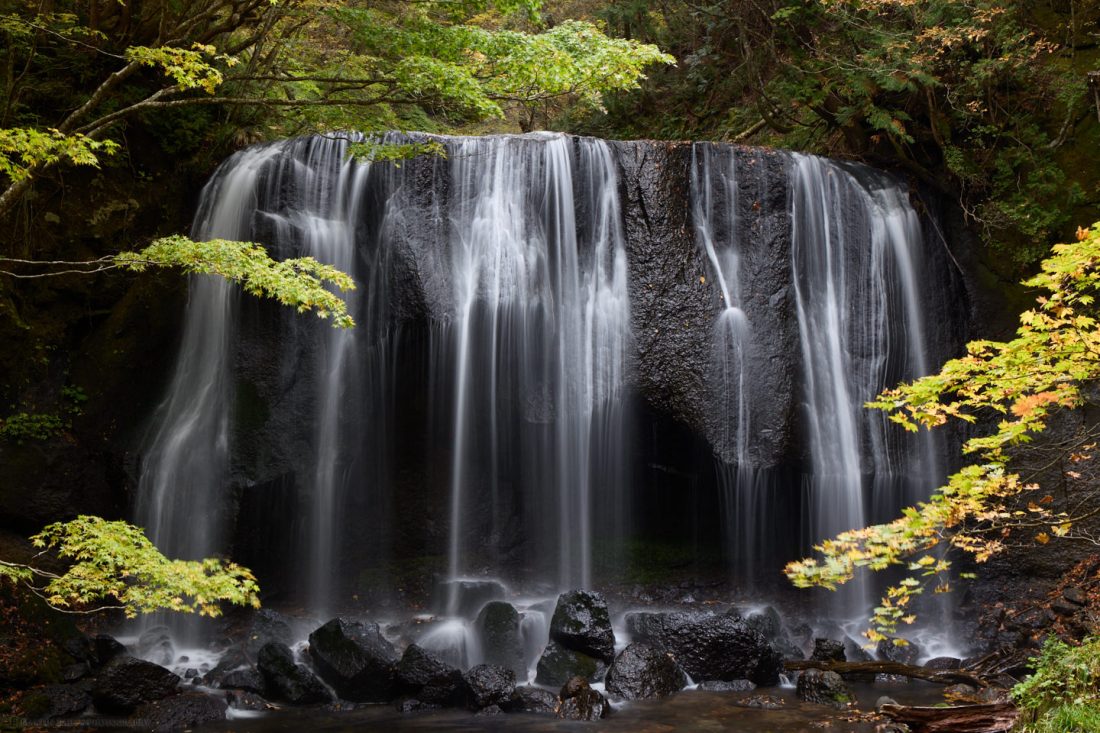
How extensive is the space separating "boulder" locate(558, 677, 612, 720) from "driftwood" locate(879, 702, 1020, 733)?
3052 mm

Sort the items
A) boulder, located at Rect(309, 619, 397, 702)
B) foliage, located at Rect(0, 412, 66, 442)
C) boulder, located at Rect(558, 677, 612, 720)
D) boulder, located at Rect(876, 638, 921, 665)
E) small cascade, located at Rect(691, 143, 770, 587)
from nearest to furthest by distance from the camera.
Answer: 1. boulder, located at Rect(558, 677, 612, 720)
2. boulder, located at Rect(309, 619, 397, 702)
3. boulder, located at Rect(876, 638, 921, 665)
4. foliage, located at Rect(0, 412, 66, 442)
5. small cascade, located at Rect(691, 143, 770, 587)

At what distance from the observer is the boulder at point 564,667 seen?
8844 millimetres

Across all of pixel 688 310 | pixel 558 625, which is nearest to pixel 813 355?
pixel 688 310

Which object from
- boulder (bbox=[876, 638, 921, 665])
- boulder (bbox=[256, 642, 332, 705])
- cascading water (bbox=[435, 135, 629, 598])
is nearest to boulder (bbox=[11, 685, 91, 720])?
boulder (bbox=[256, 642, 332, 705])

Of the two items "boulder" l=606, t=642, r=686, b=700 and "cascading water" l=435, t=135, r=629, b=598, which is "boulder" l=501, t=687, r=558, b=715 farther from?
"cascading water" l=435, t=135, r=629, b=598

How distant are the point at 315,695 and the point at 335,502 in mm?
3239

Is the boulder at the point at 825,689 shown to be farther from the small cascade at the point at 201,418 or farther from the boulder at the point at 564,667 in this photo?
the small cascade at the point at 201,418

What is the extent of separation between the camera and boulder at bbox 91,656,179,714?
7.90 m

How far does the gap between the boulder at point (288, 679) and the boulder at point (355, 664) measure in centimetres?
16

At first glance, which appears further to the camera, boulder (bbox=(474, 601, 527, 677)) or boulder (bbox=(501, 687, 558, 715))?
boulder (bbox=(474, 601, 527, 677))

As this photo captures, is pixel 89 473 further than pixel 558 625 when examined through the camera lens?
Yes

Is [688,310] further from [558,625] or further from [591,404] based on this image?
[558,625]

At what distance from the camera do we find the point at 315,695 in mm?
8453

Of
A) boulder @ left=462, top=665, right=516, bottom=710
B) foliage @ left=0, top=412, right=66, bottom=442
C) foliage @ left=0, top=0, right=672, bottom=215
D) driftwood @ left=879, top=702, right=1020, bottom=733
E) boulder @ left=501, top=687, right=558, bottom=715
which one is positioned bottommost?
boulder @ left=501, top=687, right=558, bottom=715
